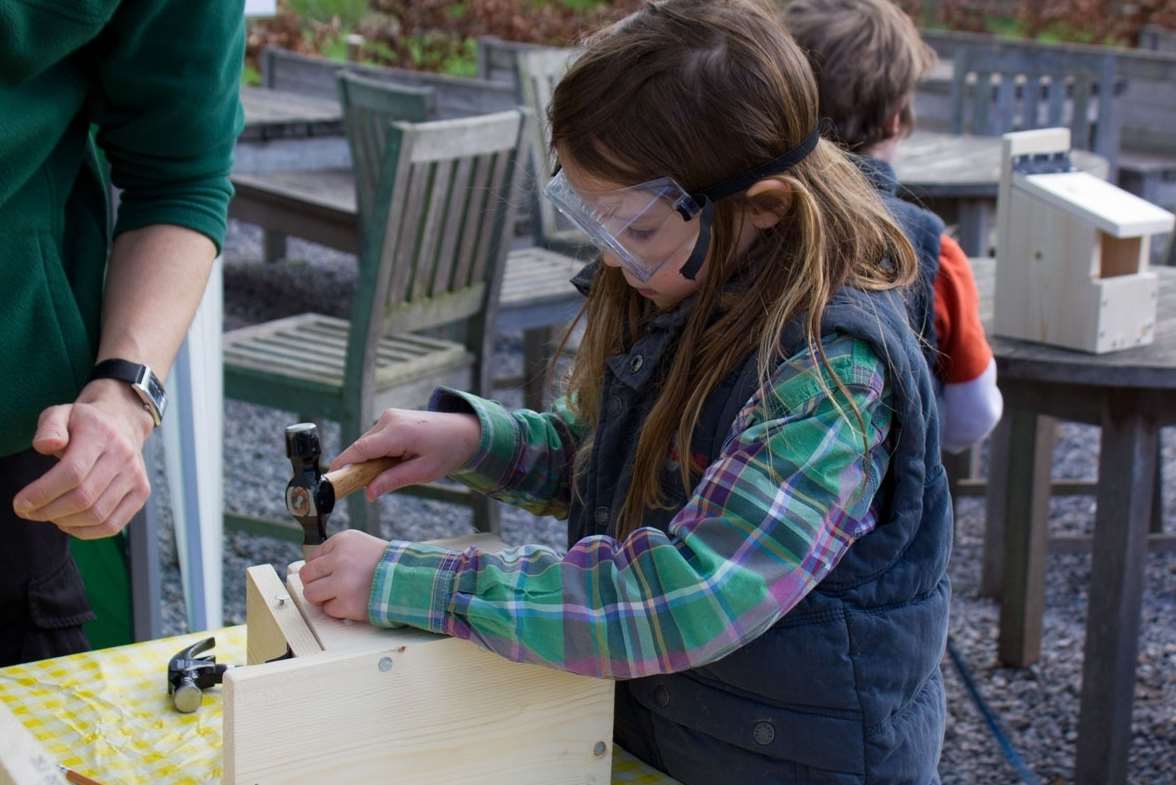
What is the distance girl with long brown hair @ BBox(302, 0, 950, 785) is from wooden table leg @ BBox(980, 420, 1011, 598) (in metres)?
2.62

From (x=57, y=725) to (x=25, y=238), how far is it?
54 cm

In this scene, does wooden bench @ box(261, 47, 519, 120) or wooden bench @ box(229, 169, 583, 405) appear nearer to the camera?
wooden bench @ box(229, 169, 583, 405)

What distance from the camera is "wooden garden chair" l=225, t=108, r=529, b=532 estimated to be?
3684mm

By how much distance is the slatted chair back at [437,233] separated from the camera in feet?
12.0

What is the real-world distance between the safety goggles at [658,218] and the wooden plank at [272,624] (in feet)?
1.52

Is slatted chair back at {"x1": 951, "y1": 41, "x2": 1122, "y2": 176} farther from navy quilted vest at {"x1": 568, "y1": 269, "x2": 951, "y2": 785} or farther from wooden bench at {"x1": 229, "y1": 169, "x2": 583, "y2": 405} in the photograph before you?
navy quilted vest at {"x1": 568, "y1": 269, "x2": 951, "y2": 785}

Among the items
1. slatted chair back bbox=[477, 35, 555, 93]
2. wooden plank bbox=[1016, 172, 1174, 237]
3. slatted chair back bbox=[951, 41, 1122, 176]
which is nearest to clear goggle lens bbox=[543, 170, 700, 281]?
wooden plank bbox=[1016, 172, 1174, 237]

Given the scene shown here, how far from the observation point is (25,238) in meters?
1.65

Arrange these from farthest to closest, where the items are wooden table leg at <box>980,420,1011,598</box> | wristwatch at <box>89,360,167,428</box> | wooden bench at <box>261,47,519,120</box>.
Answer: wooden bench at <box>261,47,519,120</box> < wooden table leg at <box>980,420,1011,598</box> < wristwatch at <box>89,360,167,428</box>

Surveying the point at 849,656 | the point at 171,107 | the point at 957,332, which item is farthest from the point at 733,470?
the point at 957,332

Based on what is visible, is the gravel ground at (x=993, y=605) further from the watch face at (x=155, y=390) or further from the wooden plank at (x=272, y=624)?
the wooden plank at (x=272, y=624)

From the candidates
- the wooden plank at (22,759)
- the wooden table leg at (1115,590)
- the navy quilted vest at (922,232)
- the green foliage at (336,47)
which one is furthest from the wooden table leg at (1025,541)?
the green foliage at (336,47)

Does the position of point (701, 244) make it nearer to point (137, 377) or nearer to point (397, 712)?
point (397, 712)

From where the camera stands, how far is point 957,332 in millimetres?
2428
